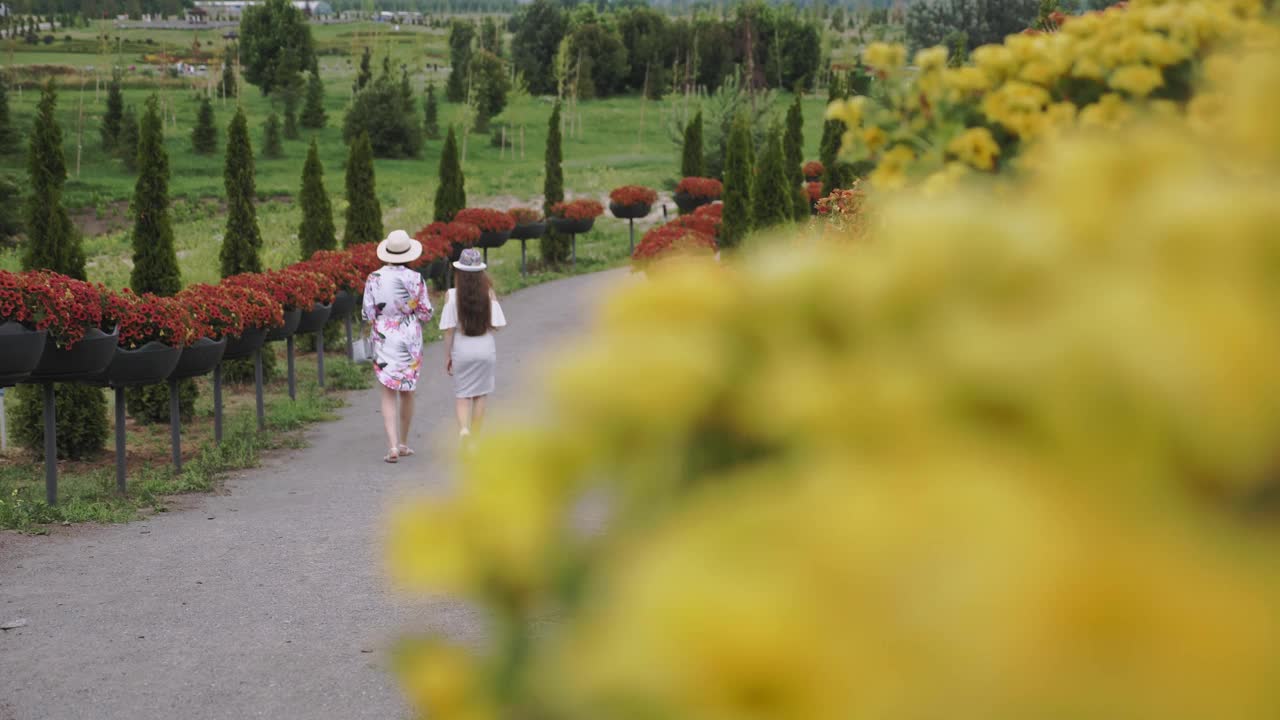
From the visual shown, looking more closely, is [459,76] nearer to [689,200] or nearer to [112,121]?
[112,121]

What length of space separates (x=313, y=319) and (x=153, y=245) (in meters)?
1.62

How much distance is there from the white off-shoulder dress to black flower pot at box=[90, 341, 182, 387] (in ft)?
6.29

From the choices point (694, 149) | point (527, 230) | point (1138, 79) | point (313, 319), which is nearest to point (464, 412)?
point (313, 319)

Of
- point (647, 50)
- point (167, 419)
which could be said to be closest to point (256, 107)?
point (647, 50)

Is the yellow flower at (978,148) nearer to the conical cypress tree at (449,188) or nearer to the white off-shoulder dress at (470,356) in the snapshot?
the white off-shoulder dress at (470,356)

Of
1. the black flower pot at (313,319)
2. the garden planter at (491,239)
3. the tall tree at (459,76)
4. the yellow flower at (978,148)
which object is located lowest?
the black flower pot at (313,319)

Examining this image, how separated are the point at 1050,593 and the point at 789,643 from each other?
0.09 meters

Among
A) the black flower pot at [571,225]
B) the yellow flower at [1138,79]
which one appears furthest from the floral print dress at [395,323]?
the black flower pot at [571,225]

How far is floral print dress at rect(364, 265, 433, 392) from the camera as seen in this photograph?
898 cm

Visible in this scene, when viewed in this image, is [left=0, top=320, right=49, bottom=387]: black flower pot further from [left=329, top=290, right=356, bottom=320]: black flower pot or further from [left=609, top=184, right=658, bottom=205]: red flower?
[left=609, top=184, right=658, bottom=205]: red flower

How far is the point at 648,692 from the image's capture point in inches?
15.2

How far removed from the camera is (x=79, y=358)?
738 cm

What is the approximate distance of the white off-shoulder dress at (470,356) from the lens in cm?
843

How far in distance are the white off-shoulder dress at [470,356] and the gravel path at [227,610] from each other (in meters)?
0.68
